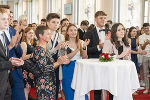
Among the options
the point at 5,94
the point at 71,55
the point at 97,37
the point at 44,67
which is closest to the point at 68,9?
the point at 97,37

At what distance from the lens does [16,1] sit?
27156 mm

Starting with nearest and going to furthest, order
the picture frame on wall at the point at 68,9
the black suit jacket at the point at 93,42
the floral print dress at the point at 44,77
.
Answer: the floral print dress at the point at 44,77, the black suit jacket at the point at 93,42, the picture frame on wall at the point at 68,9

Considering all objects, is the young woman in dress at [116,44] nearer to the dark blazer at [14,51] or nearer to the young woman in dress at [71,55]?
the young woman in dress at [71,55]

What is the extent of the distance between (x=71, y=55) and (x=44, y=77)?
0.77 meters

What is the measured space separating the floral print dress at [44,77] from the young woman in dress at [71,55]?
0.68 m

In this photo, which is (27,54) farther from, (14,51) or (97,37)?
(97,37)

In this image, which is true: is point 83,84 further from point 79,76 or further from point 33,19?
point 33,19

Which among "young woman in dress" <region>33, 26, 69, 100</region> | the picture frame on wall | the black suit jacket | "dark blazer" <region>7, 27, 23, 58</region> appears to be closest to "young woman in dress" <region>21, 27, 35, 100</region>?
"dark blazer" <region>7, 27, 23, 58</region>

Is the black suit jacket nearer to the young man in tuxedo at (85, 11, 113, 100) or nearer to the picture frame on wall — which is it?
the young man in tuxedo at (85, 11, 113, 100)

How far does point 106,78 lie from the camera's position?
11.6 feet

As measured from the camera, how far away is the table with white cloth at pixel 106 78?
350 cm

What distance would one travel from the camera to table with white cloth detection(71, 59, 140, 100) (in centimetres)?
350

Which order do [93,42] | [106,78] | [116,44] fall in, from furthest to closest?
[93,42] < [116,44] < [106,78]

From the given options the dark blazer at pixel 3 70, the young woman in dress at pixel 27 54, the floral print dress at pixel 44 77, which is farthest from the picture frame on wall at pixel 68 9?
the dark blazer at pixel 3 70
